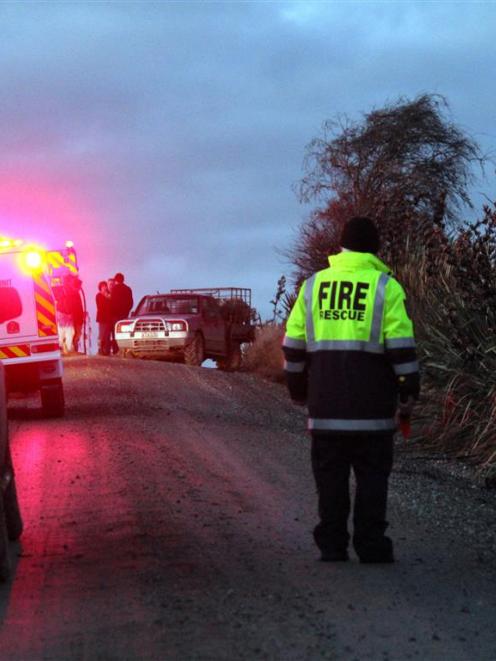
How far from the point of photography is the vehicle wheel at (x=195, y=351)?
29.8m

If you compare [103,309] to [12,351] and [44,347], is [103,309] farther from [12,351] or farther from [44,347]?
[12,351]

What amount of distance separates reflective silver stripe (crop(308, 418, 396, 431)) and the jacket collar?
0.88 meters

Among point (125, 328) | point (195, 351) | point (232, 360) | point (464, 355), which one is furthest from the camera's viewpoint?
point (232, 360)

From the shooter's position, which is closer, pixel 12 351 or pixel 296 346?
pixel 296 346

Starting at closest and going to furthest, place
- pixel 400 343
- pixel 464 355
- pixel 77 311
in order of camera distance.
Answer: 1. pixel 400 343
2. pixel 464 355
3. pixel 77 311

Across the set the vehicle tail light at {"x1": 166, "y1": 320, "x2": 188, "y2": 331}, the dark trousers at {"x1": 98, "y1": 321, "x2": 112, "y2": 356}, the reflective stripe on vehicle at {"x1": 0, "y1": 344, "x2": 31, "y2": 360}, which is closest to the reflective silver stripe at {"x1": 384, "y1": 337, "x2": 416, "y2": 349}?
the reflective stripe on vehicle at {"x1": 0, "y1": 344, "x2": 31, "y2": 360}

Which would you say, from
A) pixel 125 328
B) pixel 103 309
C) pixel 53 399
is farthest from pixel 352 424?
pixel 103 309

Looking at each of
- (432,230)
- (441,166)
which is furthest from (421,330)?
(441,166)

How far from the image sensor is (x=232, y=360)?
33000 millimetres

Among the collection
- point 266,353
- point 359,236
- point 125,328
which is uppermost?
point 359,236

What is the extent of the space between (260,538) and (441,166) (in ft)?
111

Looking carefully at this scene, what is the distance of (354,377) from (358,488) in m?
0.69

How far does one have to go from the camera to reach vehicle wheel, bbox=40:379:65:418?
17.3 meters

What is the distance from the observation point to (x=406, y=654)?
5777 millimetres
